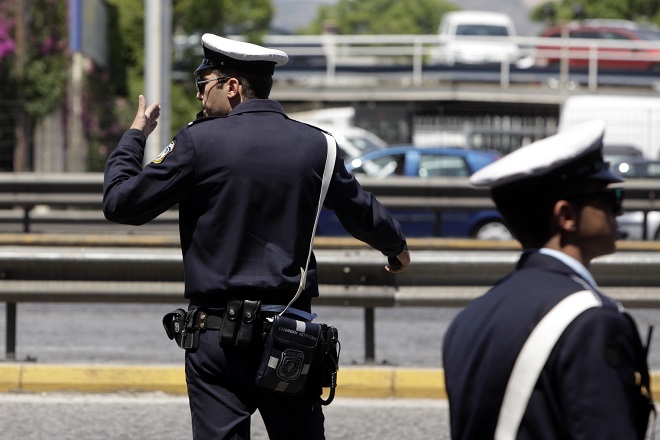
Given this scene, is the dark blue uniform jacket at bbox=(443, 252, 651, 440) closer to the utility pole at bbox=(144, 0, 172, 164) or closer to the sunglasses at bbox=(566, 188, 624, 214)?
the sunglasses at bbox=(566, 188, 624, 214)

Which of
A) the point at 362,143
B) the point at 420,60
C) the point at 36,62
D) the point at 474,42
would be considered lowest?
the point at 362,143

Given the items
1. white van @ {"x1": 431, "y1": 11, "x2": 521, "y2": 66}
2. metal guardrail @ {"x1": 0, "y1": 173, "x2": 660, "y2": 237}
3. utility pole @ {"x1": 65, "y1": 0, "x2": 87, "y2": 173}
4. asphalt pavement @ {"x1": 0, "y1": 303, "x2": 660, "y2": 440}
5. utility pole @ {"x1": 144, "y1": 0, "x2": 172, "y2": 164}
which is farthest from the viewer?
white van @ {"x1": 431, "y1": 11, "x2": 521, "y2": 66}

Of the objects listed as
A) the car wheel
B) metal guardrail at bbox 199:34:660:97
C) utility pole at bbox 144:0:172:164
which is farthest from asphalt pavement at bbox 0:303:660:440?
metal guardrail at bbox 199:34:660:97

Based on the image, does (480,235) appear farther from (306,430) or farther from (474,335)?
(474,335)

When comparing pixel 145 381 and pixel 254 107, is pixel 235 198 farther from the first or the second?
pixel 145 381

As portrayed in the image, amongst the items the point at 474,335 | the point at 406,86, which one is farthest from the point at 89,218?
the point at 406,86

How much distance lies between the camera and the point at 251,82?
3.92 m

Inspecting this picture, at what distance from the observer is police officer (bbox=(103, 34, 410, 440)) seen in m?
3.73

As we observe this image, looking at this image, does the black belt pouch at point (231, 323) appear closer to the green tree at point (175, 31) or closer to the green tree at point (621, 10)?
the green tree at point (175, 31)

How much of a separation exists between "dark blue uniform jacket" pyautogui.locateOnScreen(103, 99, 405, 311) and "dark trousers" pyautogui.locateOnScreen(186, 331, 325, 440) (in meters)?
0.15

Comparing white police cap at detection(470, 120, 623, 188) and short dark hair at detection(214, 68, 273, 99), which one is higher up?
white police cap at detection(470, 120, 623, 188)

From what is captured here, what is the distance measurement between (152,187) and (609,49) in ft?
95.4

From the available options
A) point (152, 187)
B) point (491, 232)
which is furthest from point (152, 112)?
point (491, 232)

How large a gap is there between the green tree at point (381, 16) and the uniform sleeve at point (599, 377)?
345 feet
